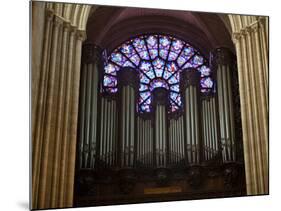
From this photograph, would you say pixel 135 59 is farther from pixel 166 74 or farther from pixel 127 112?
pixel 127 112

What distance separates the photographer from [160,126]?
6.58 m

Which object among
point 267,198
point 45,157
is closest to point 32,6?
point 45,157

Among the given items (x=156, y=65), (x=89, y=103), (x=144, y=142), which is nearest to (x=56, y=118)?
(x=89, y=103)

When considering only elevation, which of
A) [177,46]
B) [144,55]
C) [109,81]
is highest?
[177,46]

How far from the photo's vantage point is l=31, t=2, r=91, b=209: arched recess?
555 cm

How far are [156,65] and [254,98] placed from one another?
171cm

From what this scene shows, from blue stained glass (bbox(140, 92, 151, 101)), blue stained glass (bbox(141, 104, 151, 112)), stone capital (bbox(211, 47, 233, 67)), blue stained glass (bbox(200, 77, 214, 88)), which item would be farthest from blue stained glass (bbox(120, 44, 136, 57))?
stone capital (bbox(211, 47, 233, 67))

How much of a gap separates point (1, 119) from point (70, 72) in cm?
140

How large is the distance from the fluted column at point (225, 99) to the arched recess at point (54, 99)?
2.38 metres

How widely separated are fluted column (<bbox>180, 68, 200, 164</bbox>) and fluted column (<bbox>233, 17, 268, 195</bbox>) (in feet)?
2.41

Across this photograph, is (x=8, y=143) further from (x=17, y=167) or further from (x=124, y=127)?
(x=124, y=127)

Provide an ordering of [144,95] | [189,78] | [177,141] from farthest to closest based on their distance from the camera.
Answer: [189,78] < [144,95] < [177,141]

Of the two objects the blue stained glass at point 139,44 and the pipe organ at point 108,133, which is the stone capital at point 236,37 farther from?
the pipe organ at point 108,133

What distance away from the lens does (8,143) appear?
5.32m
